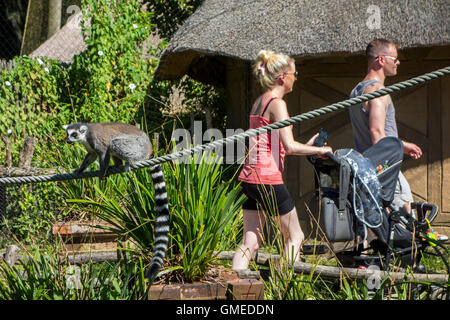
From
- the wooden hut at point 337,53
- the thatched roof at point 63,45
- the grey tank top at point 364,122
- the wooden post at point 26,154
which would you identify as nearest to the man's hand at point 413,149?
the grey tank top at point 364,122

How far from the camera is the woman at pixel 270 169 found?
397cm

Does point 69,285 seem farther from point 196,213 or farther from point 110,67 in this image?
point 110,67

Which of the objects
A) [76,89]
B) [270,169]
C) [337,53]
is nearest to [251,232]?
[270,169]

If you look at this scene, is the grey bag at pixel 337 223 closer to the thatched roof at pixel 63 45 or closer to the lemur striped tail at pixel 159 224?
the lemur striped tail at pixel 159 224

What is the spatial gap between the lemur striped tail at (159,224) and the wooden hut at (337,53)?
372cm

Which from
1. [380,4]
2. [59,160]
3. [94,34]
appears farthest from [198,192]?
[94,34]

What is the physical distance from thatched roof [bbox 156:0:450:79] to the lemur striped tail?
3721mm

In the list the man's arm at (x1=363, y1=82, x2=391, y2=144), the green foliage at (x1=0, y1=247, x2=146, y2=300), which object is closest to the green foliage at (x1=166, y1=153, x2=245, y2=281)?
the green foliage at (x1=0, y1=247, x2=146, y2=300)

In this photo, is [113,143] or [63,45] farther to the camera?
[63,45]

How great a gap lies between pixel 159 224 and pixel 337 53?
13.3ft

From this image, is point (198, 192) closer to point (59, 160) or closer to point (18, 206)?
point (59, 160)

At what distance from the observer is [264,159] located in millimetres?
4023
